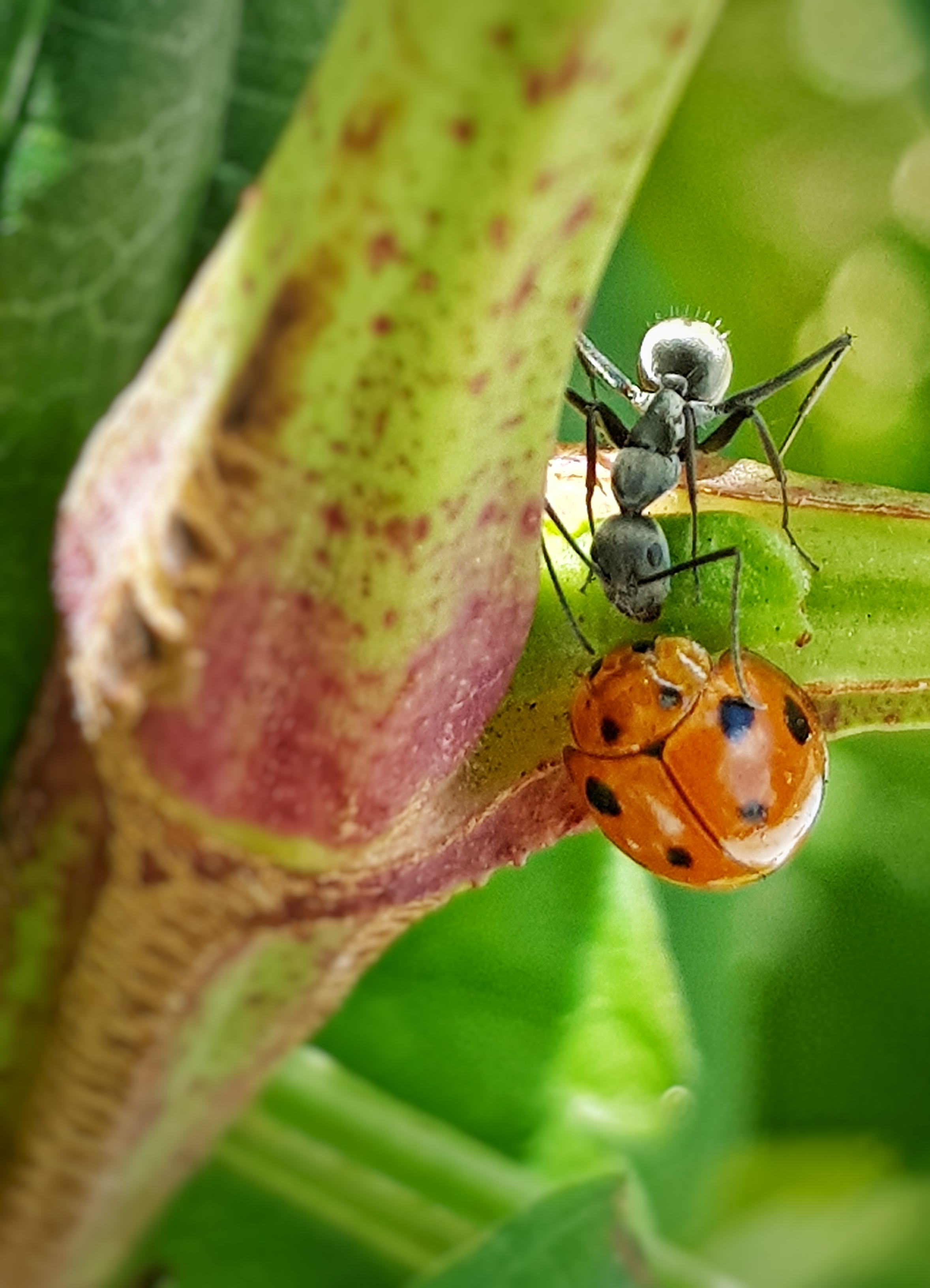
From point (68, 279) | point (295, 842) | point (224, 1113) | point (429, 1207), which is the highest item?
point (68, 279)

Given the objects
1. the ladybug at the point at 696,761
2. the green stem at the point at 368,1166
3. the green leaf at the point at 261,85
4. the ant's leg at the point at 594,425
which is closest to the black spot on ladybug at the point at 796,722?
the ladybug at the point at 696,761

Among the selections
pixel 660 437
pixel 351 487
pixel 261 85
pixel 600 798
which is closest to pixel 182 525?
pixel 351 487

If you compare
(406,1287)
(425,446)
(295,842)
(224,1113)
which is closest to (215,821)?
(295,842)

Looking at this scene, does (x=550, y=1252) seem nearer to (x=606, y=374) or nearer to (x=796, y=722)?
(x=796, y=722)

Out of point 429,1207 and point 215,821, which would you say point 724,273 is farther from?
point 429,1207

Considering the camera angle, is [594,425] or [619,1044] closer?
[594,425]

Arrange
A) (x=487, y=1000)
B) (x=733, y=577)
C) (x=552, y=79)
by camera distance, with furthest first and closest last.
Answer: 1. (x=487, y=1000)
2. (x=733, y=577)
3. (x=552, y=79)
